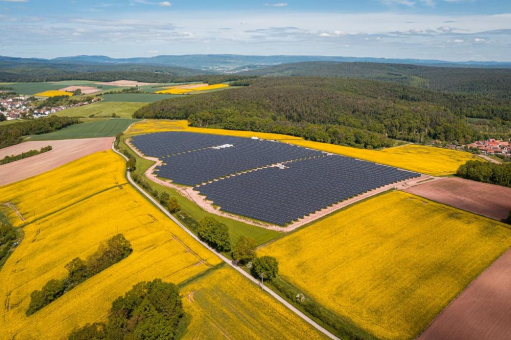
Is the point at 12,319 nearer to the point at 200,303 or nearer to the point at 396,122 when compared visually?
the point at 200,303

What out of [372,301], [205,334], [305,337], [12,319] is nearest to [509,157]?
[372,301]

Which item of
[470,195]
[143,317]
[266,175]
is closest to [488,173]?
[470,195]

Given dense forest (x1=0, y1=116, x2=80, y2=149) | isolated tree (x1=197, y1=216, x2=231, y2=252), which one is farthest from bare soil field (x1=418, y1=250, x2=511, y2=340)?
dense forest (x1=0, y1=116, x2=80, y2=149)

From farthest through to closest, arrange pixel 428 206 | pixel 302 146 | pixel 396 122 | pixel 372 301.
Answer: pixel 396 122 < pixel 302 146 < pixel 428 206 < pixel 372 301

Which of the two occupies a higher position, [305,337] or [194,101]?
[194,101]

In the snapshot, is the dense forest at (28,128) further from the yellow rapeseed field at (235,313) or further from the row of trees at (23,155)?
the yellow rapeseed field at (235,313)

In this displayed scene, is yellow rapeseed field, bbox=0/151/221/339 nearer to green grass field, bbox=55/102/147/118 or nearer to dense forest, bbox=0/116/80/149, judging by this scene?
dense forest, bbox=0/116/80/149

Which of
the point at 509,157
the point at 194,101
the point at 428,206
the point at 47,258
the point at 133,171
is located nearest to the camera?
the point at 47,258
